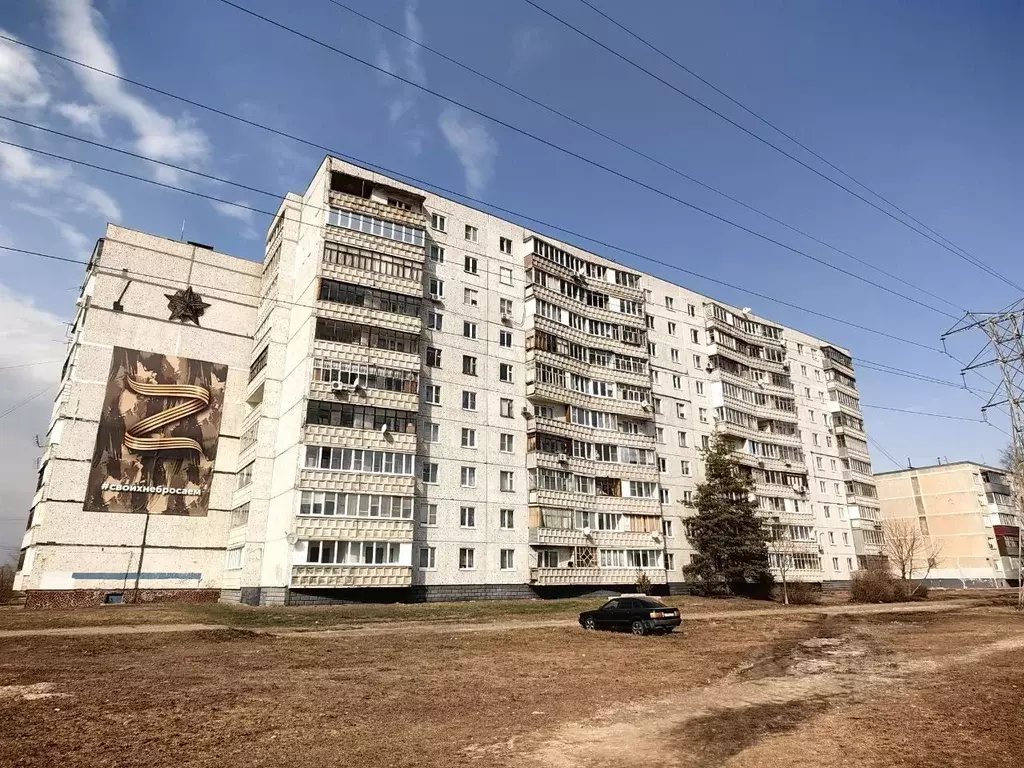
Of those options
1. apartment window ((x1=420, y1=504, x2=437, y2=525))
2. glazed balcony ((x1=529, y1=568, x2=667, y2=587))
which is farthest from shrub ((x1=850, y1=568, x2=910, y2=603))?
apartment window ((x1=420, y1=504, x2=437, y2=525))

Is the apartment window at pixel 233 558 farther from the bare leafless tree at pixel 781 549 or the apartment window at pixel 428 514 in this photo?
the bare leafless tree at pixel 781 549

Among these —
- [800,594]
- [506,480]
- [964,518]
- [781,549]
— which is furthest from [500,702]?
[964,518]

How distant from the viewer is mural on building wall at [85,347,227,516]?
1692 inches

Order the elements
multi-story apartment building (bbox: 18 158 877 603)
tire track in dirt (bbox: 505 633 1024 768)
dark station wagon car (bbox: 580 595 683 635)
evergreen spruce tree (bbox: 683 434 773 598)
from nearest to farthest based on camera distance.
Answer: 1. tire track in dirt (bbox: 505 633 1024 768)
2. dark station wagon car (bbox: 580 595 683 635)
3. multi-story apartment building (bbox: 18 158 877 603)
4. evergreen spruce tree (bbox: 683 434 773 598)

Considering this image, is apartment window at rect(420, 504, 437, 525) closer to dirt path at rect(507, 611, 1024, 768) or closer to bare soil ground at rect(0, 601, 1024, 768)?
bare soil ground at rect(0, 601, 1024, 768)

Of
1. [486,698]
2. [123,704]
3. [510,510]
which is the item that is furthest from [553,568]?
[123,704]

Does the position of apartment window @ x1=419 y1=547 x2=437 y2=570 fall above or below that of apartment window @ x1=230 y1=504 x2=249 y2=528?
below

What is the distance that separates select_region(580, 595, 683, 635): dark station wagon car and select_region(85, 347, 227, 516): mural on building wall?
106 ft

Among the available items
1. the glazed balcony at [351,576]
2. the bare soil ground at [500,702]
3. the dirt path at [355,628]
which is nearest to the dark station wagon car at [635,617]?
the dirt path at [355,628]

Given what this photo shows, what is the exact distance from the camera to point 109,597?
41.2 meters

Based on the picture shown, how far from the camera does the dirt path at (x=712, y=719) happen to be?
9.28 meters

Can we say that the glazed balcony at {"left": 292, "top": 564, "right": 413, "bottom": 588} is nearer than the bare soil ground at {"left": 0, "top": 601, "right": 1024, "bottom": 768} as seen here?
No

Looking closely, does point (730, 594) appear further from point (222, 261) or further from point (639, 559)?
point (222, 261)

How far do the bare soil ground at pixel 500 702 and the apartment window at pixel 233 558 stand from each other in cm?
2086
